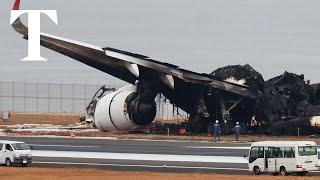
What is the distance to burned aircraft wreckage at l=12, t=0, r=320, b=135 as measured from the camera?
280 feet

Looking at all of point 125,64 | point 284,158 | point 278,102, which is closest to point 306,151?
point 284,158

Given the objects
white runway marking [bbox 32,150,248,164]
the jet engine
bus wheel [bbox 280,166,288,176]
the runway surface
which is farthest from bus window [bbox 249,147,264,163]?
the jet engine

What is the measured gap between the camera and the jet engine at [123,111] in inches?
3494

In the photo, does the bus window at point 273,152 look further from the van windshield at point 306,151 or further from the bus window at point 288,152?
the van windshield at point 306,151

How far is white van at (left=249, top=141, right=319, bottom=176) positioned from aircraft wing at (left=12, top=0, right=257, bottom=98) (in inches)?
1401

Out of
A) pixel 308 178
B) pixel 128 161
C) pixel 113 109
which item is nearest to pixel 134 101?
pixel 113 109

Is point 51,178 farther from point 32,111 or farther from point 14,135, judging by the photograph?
point 32,111

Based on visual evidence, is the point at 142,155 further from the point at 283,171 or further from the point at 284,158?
the point at 284,158

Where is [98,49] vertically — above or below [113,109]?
above

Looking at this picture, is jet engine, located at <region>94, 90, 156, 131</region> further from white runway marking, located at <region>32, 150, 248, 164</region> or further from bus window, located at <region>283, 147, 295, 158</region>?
bus window, located at <region>283, 147, 295, 158</region>

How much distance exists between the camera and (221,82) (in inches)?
3445

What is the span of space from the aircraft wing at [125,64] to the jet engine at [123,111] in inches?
91.3

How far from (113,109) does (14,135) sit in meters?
11.4

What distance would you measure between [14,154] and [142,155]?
11.9 m
